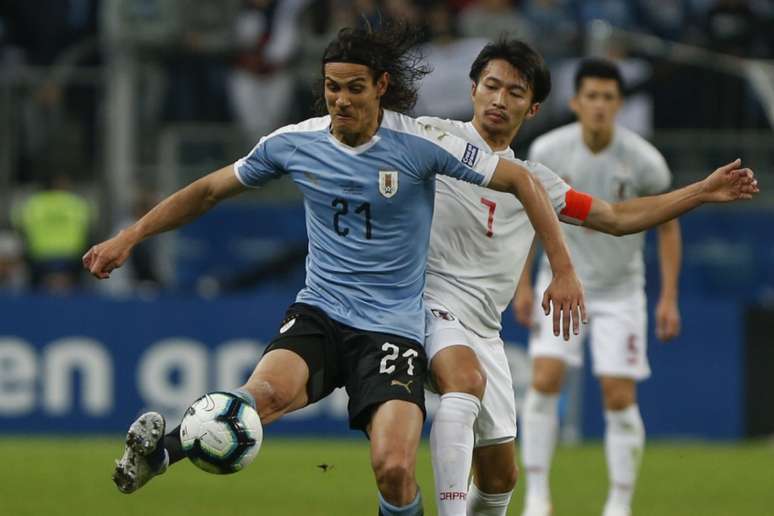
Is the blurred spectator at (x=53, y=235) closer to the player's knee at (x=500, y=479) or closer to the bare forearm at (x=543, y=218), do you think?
the player's knee at (x=500, y=479)

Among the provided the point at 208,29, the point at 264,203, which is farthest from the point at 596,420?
the point at 208,29

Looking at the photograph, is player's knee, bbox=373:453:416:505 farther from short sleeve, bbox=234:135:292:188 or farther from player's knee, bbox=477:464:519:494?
short sleeve, bbox=234:135:292:188

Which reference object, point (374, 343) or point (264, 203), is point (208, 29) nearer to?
point (264, 203)

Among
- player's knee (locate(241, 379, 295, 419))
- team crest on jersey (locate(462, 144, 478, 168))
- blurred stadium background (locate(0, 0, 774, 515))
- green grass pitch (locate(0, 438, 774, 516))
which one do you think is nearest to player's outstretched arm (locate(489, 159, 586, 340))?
→ team crest on jersey (locate(462, 144, 478, 168))

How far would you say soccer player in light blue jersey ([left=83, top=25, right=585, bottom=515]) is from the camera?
679 cm

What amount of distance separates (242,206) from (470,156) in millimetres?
9399

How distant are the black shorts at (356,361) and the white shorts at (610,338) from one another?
2735 millimetres

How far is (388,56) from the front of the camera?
7070 mm

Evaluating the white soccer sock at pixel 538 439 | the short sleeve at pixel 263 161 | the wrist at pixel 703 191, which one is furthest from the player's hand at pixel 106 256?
the white soccer sock at pixel 538 439

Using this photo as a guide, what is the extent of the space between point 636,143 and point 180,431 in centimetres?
418

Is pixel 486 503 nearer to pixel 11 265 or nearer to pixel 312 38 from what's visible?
pixel 11 265

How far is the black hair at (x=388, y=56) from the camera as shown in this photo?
22.7ft

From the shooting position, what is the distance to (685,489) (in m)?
11.4

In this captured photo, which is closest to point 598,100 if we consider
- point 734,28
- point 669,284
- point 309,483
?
point 669,284
